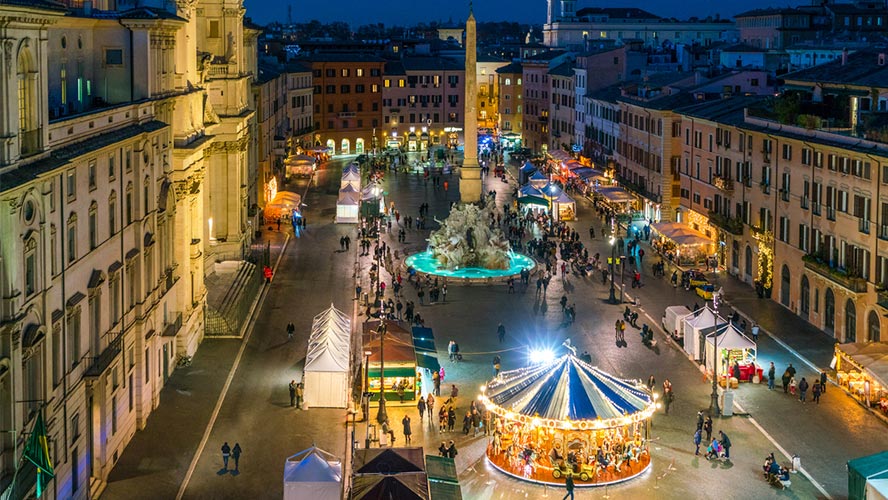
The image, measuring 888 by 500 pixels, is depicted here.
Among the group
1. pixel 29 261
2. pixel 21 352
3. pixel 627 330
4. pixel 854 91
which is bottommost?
pixel 627 330

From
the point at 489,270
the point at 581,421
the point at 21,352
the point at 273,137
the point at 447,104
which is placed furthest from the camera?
the point at 447,104

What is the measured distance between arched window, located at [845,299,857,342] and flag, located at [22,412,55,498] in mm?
36599

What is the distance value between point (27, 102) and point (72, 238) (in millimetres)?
6172

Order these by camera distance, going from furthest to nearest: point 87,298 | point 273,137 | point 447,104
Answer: point 447,104
point 273,137
point 87,298

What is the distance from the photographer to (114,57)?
44.1 m

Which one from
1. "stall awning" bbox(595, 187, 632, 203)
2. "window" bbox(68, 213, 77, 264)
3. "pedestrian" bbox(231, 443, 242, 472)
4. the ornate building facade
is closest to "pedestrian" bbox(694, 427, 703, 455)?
"pedestrian" bbox(231, 443, 242, 472)

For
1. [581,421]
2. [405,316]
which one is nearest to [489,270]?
[405,316]

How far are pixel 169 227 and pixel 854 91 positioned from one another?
1354 inches

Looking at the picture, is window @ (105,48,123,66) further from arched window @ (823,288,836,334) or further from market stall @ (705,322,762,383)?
arched window @ (823,288,836,334)

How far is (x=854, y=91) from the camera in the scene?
6222 centimetres

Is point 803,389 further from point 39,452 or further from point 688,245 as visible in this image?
point 688,245

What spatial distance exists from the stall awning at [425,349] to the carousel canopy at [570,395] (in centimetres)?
640

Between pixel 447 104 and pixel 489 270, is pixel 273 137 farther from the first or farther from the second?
pixel 447 104

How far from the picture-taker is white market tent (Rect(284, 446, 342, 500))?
34.1 metres
